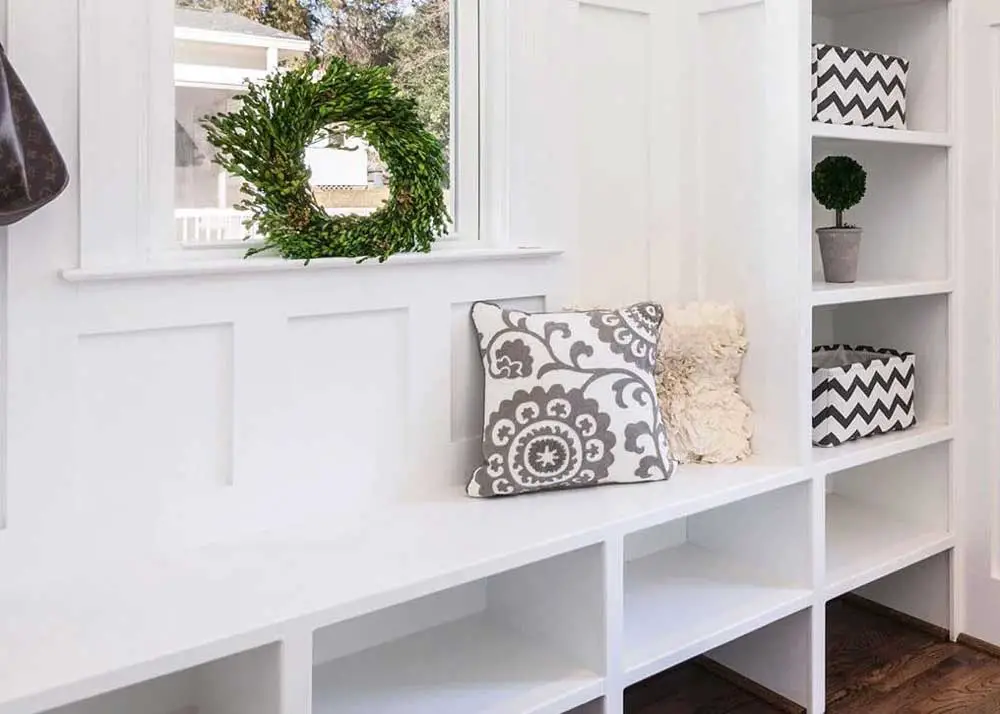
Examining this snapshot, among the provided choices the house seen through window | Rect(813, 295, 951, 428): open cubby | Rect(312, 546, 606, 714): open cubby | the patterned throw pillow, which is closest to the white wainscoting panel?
the house seen through window

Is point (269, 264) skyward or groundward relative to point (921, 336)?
skyward

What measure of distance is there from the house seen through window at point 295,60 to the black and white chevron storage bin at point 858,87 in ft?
2.71

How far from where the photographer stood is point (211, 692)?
1.62 metres

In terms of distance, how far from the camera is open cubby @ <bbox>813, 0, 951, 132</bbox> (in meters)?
2.51

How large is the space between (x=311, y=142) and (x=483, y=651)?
3.46 feet

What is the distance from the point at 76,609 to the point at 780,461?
148 cm

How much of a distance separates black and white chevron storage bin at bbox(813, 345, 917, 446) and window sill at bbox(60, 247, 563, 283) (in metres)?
0.77

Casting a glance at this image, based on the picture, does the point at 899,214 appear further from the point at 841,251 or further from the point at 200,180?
the point at 200,180

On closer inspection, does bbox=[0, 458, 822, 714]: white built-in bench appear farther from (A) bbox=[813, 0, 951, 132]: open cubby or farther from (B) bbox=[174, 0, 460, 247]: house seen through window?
(A) bbox=[813, 0, 951, 132]: open cubby

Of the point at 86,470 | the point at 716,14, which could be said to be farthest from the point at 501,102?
the point at 86,470

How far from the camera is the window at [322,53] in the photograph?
1745 millimetres

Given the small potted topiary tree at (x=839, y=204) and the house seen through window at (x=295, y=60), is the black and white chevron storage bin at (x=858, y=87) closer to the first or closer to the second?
the small potted topiary tree at (x=839, y=204)

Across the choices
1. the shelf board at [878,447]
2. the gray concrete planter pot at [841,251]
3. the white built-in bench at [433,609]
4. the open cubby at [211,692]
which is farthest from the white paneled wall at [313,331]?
the shelf board at [878,447]

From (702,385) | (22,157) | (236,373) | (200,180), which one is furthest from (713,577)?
(22,157)
